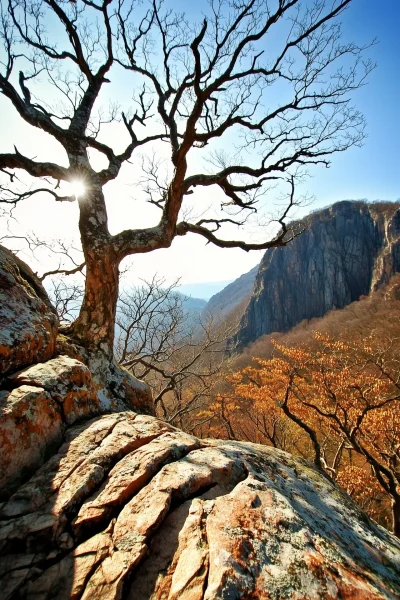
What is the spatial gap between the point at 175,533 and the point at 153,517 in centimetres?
14

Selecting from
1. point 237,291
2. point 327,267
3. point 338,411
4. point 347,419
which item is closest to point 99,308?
point 347,419

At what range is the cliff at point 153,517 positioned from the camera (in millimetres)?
1234

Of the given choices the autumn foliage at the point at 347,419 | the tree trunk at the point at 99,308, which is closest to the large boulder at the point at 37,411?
the tree trunk at the point at 99,308

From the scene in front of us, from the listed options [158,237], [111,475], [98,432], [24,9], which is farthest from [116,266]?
[24,9]

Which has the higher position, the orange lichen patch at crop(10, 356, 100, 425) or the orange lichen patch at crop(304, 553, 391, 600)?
the orange lichen patch at crop(10, 356, 100, 425)

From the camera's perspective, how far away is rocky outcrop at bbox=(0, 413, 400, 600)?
122 cm

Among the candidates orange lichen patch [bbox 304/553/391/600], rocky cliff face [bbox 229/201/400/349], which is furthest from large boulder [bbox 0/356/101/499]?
rocky cliff face [bbox 229/201/400/349]

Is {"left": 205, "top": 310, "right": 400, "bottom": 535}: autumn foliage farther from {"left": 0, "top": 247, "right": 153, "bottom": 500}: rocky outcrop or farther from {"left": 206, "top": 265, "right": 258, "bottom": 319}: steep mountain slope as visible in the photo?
{"left": 206, "top": 265, "right": 258, "bottom": 319}: steep mountain slope

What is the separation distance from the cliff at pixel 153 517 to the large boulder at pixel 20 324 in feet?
0.09

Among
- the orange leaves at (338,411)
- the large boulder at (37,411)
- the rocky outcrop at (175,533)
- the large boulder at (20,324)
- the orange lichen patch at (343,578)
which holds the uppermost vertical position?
the large boulder at (20,324)

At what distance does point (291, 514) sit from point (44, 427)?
178 cm

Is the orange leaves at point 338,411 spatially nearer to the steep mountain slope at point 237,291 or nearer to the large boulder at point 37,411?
the large boulder at point 37,411

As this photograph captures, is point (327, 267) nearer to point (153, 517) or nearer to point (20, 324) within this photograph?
point (20, 324)

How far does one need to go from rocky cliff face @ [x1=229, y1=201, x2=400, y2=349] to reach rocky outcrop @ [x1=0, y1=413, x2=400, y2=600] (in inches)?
2871
